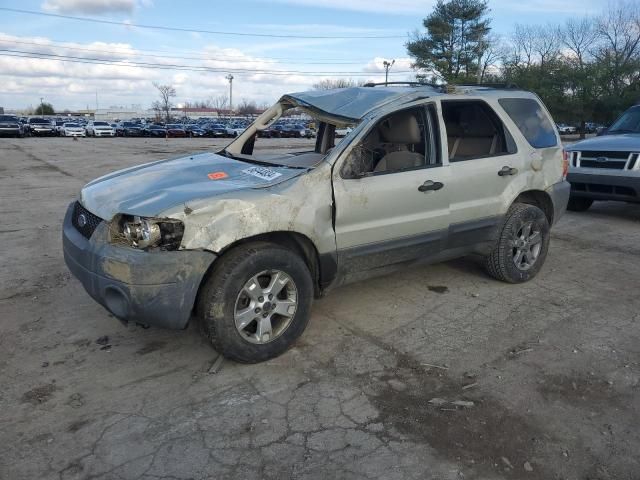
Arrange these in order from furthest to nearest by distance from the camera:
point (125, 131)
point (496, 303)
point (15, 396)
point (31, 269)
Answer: point (125, 131)
point (31, 269)
point (496, 303)
point (15, 396)

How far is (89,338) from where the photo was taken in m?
4.00

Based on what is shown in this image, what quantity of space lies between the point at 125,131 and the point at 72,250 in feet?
169

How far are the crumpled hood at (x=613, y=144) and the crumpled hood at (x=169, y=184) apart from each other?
6.08 metres

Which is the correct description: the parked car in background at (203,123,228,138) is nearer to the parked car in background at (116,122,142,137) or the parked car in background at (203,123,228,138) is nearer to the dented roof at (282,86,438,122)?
the parked car in background at (116,122,142,137)

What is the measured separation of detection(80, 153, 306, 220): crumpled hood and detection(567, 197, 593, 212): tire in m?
6.85

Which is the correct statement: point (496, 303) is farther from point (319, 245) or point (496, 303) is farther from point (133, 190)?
point (133, 190)

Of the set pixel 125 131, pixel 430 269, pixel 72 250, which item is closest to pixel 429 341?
pixel 430 269

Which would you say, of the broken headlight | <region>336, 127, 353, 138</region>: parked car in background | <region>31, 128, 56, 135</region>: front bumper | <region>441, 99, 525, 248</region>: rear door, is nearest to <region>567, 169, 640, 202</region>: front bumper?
<region>441, 99, 525, 248</region>: rear door

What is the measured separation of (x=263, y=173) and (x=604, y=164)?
6332 millimetres

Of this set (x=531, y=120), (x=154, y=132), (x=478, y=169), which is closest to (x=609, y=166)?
(x=531, y=120)

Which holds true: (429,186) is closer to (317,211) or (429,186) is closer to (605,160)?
(317,211)

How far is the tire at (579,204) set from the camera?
9061 mm

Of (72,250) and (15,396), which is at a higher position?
(72,250)

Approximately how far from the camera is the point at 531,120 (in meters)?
5.27
